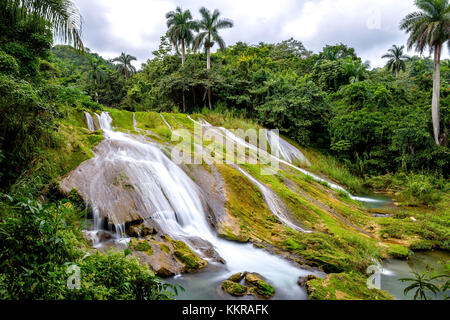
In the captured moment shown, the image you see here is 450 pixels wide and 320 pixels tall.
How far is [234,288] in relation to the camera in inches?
174

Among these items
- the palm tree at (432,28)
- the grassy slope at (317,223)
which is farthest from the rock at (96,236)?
the palm tree at (432,28)

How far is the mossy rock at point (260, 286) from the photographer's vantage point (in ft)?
14.7

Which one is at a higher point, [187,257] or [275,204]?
[275,204]

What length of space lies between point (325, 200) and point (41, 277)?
30.8 feet

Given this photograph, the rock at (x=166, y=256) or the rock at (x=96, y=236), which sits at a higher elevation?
the rock at (x=96, y=236)

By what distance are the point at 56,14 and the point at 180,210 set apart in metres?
5.38

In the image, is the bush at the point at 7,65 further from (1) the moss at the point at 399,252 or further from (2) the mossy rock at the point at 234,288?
(1) the moss at the point at 399,252

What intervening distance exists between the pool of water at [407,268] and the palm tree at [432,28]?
12.0m

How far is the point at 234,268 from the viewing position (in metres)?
5.36

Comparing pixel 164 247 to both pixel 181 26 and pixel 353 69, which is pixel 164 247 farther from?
pixel 353 69

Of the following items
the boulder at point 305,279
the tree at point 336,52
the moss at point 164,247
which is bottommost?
the boulder at point 305,279

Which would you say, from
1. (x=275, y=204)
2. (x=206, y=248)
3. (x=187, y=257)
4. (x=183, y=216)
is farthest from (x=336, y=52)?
(x=187, y=257)
